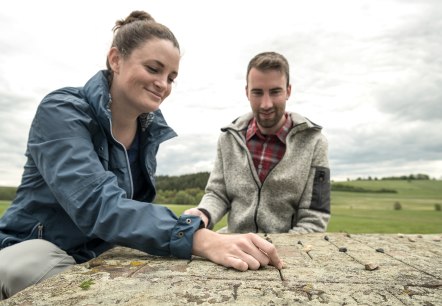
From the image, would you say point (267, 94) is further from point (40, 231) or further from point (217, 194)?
point (40, 231)

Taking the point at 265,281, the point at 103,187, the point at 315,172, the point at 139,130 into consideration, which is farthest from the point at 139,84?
the point at 315,172

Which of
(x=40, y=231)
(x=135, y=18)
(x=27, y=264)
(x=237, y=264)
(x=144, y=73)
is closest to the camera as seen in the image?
(x=237, y=264)

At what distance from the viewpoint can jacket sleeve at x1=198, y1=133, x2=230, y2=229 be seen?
434cm

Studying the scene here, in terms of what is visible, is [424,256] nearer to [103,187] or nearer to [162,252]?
[162,252]

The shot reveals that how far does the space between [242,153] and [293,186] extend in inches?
28.3

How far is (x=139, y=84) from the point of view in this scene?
2.59 meters

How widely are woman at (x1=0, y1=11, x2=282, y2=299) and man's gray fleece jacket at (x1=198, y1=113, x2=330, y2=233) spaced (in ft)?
5.22

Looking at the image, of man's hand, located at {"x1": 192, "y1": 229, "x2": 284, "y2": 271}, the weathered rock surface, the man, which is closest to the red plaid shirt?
the man

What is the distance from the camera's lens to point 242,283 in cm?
169

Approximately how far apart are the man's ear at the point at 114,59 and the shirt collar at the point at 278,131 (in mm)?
2180

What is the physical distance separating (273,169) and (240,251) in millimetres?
2344

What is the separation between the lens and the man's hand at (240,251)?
1.93 meters

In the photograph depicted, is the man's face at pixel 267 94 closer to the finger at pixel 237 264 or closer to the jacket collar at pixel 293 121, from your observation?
the jacket collar at pixel 293 121

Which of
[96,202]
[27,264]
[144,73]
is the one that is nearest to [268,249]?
[96,202]
